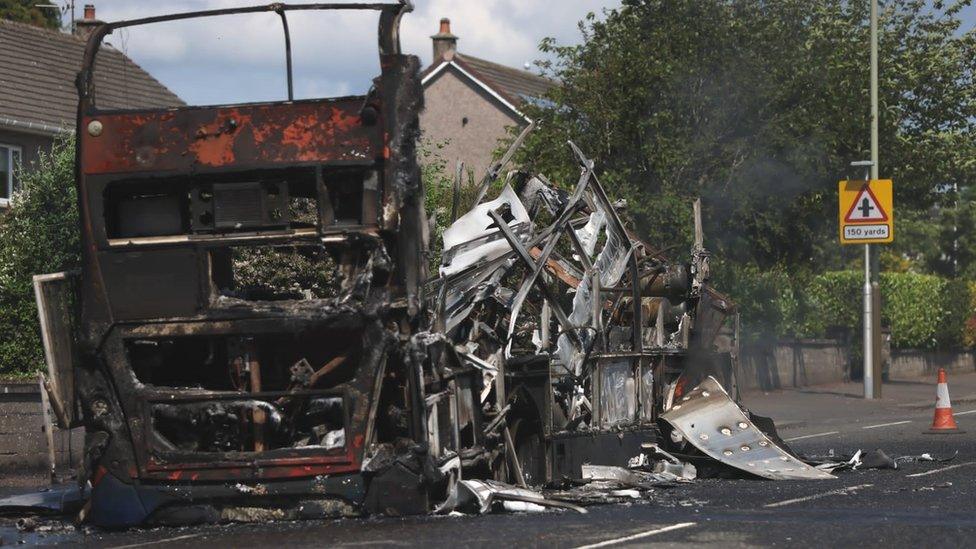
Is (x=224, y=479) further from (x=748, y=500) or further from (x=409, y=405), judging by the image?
(x=748, y=500)

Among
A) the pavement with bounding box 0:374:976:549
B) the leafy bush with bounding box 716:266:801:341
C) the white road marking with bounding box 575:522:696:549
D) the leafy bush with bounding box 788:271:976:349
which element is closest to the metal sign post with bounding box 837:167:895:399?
the leafy bush with bounding box 716:266:801:341

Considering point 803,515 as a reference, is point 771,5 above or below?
above

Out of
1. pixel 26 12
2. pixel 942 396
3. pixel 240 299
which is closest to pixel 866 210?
pixel 942 396

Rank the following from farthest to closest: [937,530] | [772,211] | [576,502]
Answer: [772,211] → [576,502] → [937,530]

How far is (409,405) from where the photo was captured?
979 cm

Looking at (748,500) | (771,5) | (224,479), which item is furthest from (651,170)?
(224,479)

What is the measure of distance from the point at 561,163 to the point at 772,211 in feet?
14.5

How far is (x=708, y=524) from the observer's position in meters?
9.29

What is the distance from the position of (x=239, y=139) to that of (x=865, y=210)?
17.1 meters

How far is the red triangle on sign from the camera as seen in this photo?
25047mm

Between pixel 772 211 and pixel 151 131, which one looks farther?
pixel 772 211

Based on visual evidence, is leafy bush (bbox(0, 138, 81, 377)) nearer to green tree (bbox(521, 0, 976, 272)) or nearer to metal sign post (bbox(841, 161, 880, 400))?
green tree (bbox(521, 0, 976, 272))

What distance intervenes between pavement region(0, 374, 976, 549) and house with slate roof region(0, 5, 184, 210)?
16.2 metres

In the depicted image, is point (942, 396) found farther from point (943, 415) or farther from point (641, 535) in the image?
point (641, 535)
